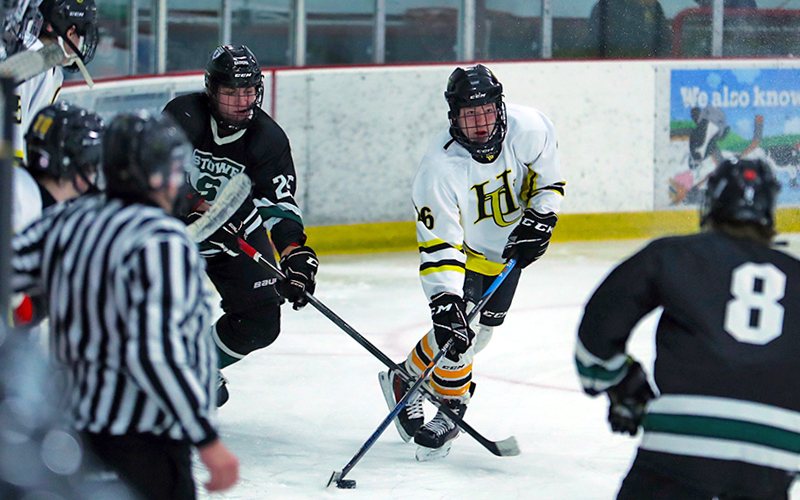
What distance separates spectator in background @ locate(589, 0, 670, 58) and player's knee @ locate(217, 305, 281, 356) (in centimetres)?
453

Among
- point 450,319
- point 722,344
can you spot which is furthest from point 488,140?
point 722,344

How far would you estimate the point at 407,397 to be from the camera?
9.13 ft

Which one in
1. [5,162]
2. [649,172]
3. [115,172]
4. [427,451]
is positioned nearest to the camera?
[5,162]

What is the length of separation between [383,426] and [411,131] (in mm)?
3505

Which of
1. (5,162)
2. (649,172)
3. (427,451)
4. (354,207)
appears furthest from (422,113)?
(5,162)

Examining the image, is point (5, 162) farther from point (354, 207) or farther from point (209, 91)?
point (354, 207)

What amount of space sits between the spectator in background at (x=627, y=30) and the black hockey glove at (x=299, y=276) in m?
4.65

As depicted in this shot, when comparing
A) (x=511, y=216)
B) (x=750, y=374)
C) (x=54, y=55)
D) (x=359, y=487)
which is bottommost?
(x=359, y=487)

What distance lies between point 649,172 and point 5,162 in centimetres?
554

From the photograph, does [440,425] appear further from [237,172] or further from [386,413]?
[237,172]

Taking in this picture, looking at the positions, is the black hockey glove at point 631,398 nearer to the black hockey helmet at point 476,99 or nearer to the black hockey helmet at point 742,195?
the black hockey helmet at point 742,195

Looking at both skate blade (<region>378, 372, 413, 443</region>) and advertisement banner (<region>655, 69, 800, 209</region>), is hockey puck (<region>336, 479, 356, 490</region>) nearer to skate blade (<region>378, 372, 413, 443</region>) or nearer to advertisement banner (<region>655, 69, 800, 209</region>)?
skate blade (<region>378, 372, 413, 443</region>)

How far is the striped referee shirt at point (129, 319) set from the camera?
136 cm

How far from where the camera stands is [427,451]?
276cm
